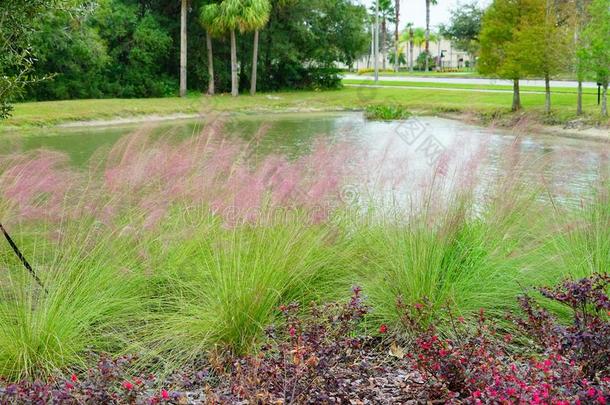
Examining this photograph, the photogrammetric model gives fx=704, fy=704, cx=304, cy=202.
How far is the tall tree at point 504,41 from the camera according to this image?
77.2 feet

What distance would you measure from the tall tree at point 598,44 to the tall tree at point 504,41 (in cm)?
356

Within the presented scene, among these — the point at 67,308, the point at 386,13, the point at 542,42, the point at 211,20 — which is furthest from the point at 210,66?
the point at 386,13

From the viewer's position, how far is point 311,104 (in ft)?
104

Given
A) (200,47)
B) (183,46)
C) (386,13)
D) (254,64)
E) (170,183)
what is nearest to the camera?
(170,183)

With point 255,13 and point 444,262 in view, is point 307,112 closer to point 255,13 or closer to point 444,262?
point 255,13

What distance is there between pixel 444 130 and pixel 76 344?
17964 mm

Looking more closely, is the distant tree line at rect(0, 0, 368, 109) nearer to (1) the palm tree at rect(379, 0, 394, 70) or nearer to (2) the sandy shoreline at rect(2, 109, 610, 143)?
(2) the sandy shoreline at rect(2, 109, 610, 143)

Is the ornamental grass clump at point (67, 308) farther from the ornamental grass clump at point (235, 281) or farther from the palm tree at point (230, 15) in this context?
the palm tree at point (230, 15)

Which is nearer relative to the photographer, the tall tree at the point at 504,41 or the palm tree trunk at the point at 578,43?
the palm tree trunk at the point at 578,43

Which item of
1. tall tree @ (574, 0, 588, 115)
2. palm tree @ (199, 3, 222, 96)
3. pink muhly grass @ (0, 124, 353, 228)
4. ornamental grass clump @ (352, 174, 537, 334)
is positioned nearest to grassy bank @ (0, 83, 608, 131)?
tall tree @ (574, 0, 588, 115)

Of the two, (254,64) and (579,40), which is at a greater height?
(254,64)

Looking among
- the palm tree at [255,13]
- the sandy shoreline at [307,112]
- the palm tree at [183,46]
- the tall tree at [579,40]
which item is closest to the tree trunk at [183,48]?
the palm tree at [183,46]

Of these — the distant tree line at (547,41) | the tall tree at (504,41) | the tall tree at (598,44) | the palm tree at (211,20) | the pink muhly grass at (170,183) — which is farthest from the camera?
the palm tree at (211,20)

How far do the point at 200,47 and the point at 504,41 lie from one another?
17.6 m
